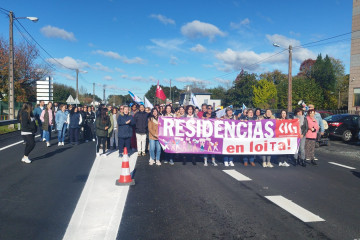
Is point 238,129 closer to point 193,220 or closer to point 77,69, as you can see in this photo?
point 193,220

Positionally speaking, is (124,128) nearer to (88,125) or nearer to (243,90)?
(88,125)

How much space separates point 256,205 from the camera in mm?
5496

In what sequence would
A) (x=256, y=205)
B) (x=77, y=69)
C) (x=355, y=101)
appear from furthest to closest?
(x=77, y=69)
(x=355, y=101)
(x=256, y=205)

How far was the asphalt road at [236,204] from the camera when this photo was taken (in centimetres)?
432

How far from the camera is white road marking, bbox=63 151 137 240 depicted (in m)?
4.24

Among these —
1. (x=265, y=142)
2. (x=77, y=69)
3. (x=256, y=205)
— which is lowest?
(x=256, y=205)

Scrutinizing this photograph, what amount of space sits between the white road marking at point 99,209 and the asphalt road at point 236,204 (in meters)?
0.17

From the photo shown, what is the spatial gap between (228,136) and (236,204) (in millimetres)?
4022

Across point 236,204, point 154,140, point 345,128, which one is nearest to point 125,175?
point 236,204

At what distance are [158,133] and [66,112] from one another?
632cm

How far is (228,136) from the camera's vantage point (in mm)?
9406

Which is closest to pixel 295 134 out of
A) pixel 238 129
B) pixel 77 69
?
pixel 238 129

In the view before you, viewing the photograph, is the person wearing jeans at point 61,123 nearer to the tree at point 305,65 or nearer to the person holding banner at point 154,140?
the person holding banner at point 154,140

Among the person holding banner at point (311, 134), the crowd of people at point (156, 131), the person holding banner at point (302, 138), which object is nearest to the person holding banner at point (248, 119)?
the crowd of people at point (156, 131)
